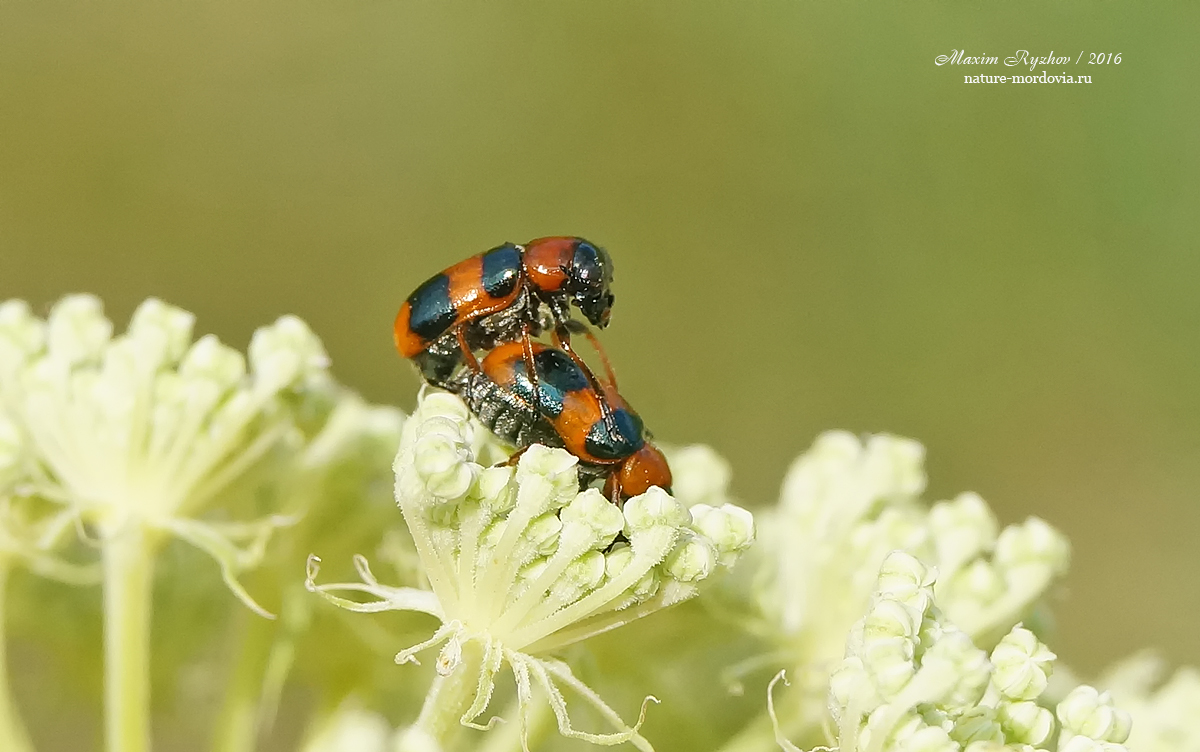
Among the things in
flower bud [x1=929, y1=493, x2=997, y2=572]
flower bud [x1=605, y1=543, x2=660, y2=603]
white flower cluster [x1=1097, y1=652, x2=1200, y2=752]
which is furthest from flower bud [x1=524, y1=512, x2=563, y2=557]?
white flower cluster [x1=1097, y1=652, x2=1200, y2=752]

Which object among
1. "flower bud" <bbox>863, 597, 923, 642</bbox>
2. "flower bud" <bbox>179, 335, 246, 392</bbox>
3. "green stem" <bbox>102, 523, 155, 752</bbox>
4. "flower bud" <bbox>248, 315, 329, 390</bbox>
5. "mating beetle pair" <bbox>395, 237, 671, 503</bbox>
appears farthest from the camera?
"flower bud" <bbox>248, 315, 329, 390</bbox>

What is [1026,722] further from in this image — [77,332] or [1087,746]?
[77,332]

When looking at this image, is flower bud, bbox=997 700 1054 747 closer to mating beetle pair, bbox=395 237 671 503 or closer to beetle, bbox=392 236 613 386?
mating beetle pair, bbox=395 237 671 503

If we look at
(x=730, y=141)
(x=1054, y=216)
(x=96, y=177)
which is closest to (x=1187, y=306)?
(x=1054, y=216)

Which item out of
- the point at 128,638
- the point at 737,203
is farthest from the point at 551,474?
the point at 737,203

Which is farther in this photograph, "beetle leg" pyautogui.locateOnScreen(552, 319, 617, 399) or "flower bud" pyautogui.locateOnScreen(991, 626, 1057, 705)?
"beetle leg" pyautogui.locateOnScreen(552, 319, 617, 399)

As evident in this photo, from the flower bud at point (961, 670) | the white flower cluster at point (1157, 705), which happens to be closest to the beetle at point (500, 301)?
the flower bud at point (961, 670)

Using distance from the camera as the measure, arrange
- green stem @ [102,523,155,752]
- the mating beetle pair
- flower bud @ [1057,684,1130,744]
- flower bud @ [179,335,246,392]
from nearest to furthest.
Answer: flower bud @ [1057,684,1130,744], the mating beetle pair, green stem @ [102,523,155,752], flower bud @ [179,335,246,392]
